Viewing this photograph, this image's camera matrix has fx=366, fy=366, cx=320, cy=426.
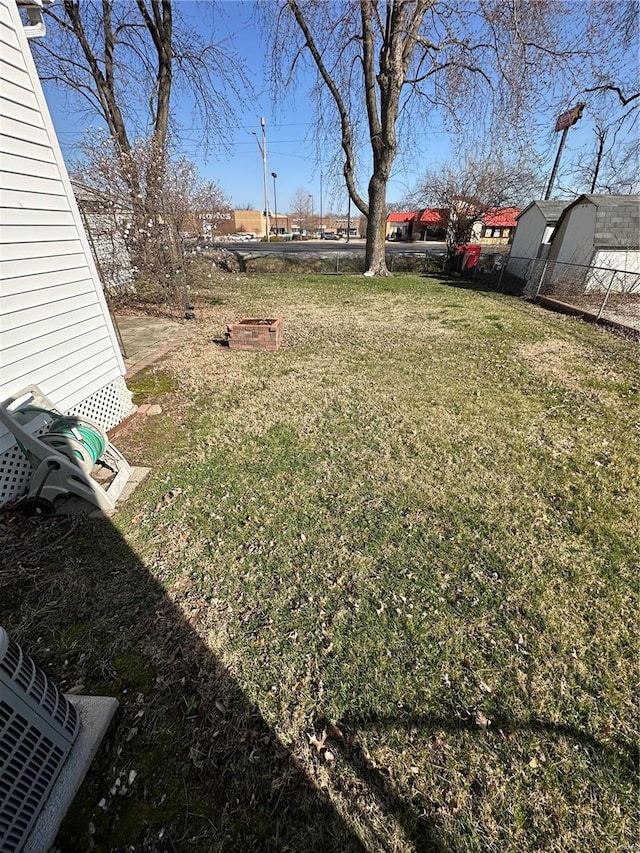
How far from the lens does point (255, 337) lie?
6340 mm

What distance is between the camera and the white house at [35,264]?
102 inches

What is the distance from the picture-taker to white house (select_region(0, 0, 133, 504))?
8.48 feet

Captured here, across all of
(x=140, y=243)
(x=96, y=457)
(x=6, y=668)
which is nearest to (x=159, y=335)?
(x=140, y=243)

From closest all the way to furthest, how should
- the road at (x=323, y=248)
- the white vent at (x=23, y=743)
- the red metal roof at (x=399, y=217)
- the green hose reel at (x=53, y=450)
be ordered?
the white vent at (x=23, y=743)
the green hose reel at (x=53, y=450)
the road at (x=323, y=248)
the red metal roof at (x=399, y=217)

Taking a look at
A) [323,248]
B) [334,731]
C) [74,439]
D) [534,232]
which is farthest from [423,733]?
[323,248]

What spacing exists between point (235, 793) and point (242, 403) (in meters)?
3.55

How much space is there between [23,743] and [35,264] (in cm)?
310

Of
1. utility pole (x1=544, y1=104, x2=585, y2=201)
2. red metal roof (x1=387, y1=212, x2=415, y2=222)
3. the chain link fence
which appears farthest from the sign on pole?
red metal roof (x1=387, y1=212, x2=415, y2=222)

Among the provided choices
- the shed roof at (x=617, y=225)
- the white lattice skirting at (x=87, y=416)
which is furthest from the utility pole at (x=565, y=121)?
the white lattice skirting at (x=87, y=416)

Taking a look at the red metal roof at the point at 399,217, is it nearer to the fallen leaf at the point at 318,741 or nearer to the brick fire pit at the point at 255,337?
the brick fire pit at the point at 255,337

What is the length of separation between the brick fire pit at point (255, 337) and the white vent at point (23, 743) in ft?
18.2

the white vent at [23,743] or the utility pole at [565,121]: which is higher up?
the utility pole at [565,121]

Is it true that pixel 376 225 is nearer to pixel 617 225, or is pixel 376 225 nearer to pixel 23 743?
pixel 617 225

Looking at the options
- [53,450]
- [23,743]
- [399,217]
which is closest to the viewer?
[23,743]
